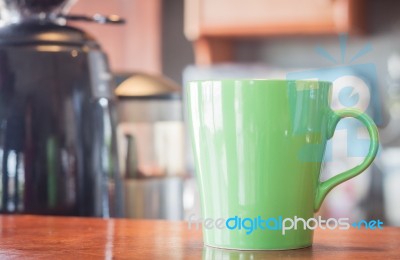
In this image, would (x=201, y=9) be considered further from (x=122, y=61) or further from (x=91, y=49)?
(x=91, y=49)

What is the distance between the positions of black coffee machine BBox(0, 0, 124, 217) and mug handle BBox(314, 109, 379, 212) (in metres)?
0.36

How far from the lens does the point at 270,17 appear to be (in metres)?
2.39

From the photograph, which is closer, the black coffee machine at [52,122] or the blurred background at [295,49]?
the black coffee machine at [52,122]

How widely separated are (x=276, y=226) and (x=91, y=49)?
0.42 meters

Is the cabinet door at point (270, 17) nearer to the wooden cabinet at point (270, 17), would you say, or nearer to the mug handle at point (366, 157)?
the wooden cabinet at point (270, 17)

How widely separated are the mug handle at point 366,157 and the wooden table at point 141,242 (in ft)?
0.13

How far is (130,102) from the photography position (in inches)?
41.7

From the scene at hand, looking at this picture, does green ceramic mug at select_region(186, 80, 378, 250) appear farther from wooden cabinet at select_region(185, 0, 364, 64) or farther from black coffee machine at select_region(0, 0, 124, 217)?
wooden cabinet at select_region(185, 0, 364, 64)

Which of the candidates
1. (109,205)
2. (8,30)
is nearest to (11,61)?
(8,30)

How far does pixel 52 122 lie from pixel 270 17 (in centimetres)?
161

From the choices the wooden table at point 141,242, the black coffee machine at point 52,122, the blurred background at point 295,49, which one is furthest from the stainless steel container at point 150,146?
the blurred background at point 295,49

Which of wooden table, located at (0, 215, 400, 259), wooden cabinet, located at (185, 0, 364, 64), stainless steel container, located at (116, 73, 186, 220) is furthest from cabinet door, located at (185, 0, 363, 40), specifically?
wooden table, located at (0, 215, 400, 259)

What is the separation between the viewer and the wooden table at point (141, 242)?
0.53 meters

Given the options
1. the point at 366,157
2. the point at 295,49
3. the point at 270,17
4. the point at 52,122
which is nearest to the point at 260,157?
the point at 366,157
